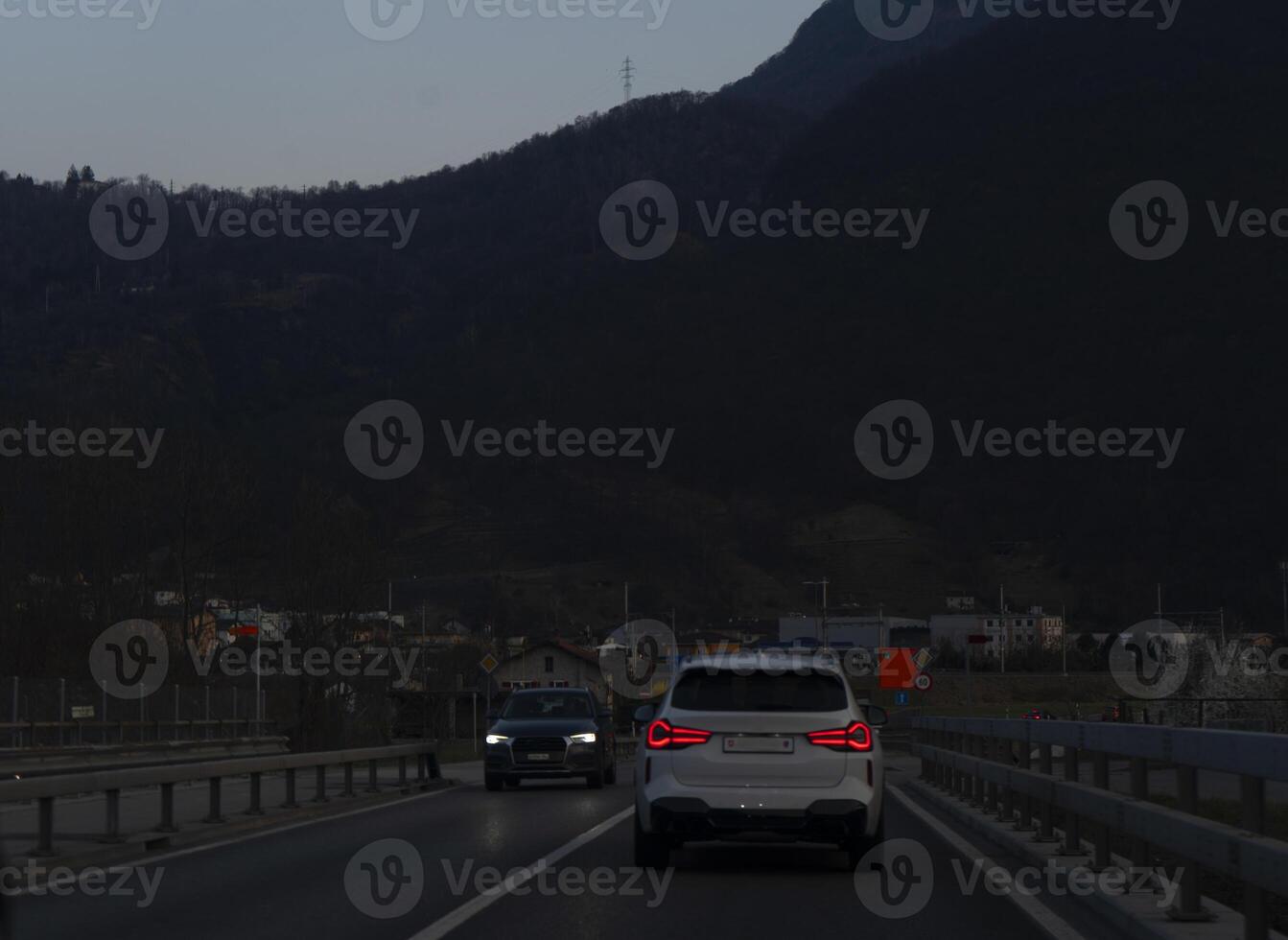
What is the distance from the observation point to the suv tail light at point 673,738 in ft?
45.8

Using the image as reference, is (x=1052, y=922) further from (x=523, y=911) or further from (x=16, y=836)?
(x=16, y=836)

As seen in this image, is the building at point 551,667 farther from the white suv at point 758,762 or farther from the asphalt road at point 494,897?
the white suv at point 758,762

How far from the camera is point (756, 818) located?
13.7 metres

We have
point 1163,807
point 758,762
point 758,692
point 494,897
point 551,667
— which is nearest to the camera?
point 1163,807

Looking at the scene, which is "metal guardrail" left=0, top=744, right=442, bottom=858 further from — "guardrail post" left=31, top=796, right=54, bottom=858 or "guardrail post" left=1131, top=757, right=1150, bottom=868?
"guardrail post" left=1131, top=757, right=1150, bottom=868

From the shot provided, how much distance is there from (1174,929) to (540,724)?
19.2 metres

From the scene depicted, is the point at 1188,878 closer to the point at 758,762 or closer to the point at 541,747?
the point at 758,762

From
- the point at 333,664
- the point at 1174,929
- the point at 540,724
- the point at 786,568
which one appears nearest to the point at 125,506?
the point at 333,664

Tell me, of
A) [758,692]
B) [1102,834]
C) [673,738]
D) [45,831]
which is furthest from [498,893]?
[45,831]

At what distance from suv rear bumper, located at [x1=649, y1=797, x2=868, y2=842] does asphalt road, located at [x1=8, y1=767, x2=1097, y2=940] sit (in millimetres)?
370

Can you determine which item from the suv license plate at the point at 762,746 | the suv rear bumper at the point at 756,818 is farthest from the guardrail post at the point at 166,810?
the suv license plate at the point at 762,746

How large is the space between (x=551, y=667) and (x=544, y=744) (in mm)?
97539

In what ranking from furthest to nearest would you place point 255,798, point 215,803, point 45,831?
1. point 255,798
2. point 215,803
3. point 45,831

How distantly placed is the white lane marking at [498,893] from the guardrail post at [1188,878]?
Result: 414 cm
